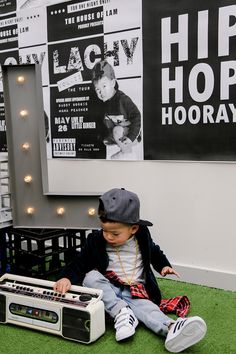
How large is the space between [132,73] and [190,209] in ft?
2.39

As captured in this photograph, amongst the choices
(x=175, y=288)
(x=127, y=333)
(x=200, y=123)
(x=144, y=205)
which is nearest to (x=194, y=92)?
(x=200, y=123)

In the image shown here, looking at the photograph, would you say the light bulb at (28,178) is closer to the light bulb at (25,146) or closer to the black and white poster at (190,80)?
the light bulb at (25,146)

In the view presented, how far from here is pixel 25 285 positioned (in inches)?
59.1

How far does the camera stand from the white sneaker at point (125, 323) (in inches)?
52.7

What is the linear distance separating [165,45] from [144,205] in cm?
79

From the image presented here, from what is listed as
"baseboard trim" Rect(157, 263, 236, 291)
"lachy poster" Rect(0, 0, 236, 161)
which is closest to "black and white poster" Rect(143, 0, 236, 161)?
"lachy poster" Rect(0, 0, 236, 161)

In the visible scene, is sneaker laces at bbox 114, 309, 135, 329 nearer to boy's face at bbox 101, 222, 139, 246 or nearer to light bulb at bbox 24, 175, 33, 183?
boy's face at bbox 101, 222, 139, 246

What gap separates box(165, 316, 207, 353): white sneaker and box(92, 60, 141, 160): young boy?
96cm

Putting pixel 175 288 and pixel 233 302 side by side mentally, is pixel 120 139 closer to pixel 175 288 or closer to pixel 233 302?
pixel 175 288

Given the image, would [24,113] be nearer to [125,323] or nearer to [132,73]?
[132,73]

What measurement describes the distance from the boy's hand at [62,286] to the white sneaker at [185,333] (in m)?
0.40

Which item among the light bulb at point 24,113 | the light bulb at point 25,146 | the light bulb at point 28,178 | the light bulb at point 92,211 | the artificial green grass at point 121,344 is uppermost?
the light bulb at point 24,113

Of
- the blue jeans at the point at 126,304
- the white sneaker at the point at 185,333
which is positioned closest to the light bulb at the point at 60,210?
the blue jeans at the point at 126,304

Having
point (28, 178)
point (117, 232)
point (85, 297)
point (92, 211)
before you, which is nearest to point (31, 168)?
point (28, 178)
